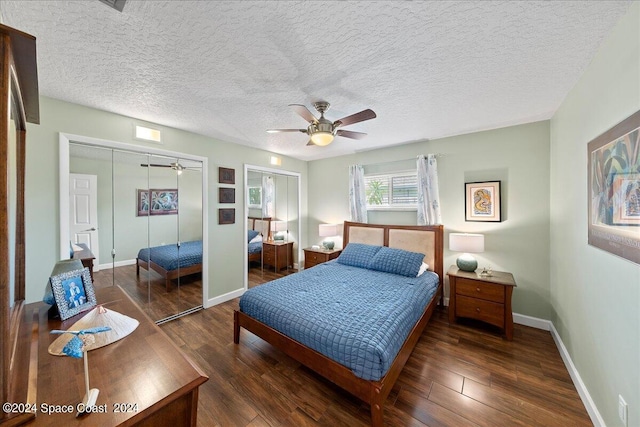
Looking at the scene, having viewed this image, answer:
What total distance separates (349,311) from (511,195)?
262 centimetres

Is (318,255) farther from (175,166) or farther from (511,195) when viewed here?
(511,195)

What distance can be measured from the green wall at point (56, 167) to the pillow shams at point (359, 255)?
1.93 meters

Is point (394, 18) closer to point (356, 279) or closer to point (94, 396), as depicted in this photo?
point (94, 396)

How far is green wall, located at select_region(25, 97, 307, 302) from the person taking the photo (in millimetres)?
2094

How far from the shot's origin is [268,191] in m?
4.43

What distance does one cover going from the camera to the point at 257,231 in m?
4.26

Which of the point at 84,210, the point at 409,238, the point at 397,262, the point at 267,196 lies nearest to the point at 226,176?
the point at 267,196

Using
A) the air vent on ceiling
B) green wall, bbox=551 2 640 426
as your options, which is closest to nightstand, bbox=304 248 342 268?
green wall, bbox=551 2 640 426

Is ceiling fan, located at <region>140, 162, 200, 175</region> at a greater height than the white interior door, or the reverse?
ceiling fan, located at <region>140, 162, 200, 175</region>

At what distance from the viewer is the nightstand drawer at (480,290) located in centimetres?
266

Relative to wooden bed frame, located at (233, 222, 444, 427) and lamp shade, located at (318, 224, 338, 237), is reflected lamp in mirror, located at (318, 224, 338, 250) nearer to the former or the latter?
lamp shade, located at (318, 224, 338, 237)

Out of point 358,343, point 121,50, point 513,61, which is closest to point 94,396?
point 358,343

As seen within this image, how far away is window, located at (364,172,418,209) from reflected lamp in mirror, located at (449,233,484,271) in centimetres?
93

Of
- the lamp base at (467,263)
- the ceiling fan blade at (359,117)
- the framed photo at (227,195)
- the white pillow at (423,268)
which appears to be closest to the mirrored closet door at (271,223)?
the framed photo at (227,195)
